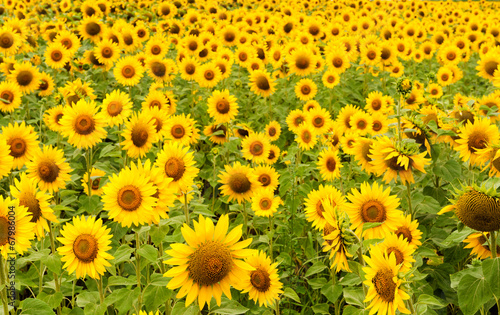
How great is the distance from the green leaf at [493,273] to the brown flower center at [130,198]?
1887mm

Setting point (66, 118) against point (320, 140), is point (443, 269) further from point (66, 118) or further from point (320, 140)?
point (66, 118)

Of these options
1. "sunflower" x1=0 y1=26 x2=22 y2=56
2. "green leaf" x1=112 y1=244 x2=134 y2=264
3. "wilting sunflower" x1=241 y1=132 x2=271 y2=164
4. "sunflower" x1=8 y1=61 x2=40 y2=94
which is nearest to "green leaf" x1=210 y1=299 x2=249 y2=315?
"green leaf" x1=112 y1=244 x2=134 y2=264

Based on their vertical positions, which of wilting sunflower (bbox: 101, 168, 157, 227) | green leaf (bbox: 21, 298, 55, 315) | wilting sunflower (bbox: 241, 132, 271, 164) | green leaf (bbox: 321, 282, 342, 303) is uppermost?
wilting sunflower (bbox: 101, 168, 157, 227)

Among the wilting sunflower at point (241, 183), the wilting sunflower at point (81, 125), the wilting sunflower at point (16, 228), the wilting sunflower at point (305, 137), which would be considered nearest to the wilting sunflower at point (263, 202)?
the wilting sunflower at point (241, 183)

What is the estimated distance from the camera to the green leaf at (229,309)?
231 centimetres

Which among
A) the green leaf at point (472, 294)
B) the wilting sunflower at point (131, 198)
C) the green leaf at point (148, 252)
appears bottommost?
the green leaf at point (472, 294)

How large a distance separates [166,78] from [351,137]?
361 centimetres

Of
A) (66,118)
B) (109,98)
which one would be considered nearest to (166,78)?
(109,98)

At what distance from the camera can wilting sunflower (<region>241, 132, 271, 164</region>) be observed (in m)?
4.72

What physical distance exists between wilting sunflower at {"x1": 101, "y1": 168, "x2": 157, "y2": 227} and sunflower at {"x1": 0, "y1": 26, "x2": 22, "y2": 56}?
225 inches

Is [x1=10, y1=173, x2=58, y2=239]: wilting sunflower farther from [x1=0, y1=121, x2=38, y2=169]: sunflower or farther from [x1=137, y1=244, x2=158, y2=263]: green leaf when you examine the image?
[x1=0, y1=121, x2=38, y2=169]: sunflower

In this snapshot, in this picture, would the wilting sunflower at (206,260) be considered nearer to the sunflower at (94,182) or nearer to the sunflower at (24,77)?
the sunflower at (94,182)

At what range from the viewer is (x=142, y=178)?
7.73 feet

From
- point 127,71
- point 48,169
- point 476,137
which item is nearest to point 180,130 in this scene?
point 48,169
